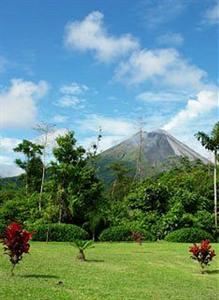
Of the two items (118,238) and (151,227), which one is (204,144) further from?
(118,238)

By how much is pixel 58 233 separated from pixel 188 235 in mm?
7308

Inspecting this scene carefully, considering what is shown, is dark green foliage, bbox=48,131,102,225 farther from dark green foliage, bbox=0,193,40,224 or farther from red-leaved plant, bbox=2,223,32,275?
red-leaved plant, bbox=2,223,32,275

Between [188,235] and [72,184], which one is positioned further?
[72,184]

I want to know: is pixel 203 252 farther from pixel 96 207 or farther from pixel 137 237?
pixel 96 207

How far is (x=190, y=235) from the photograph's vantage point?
2934 centimetres

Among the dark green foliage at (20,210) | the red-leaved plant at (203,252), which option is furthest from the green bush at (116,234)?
the red-leaved plant at (203,252)

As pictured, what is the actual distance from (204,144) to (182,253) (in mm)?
15874

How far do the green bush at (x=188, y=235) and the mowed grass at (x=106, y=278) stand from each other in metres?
10.5

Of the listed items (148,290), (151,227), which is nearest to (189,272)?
(148,290)

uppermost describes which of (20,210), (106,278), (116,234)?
(20,210)

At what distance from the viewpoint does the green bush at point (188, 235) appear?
96.0ft

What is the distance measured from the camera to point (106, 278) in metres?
13.0

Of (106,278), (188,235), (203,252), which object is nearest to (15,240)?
(106,278)

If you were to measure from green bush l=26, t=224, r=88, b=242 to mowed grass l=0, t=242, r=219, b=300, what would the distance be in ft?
29.3
